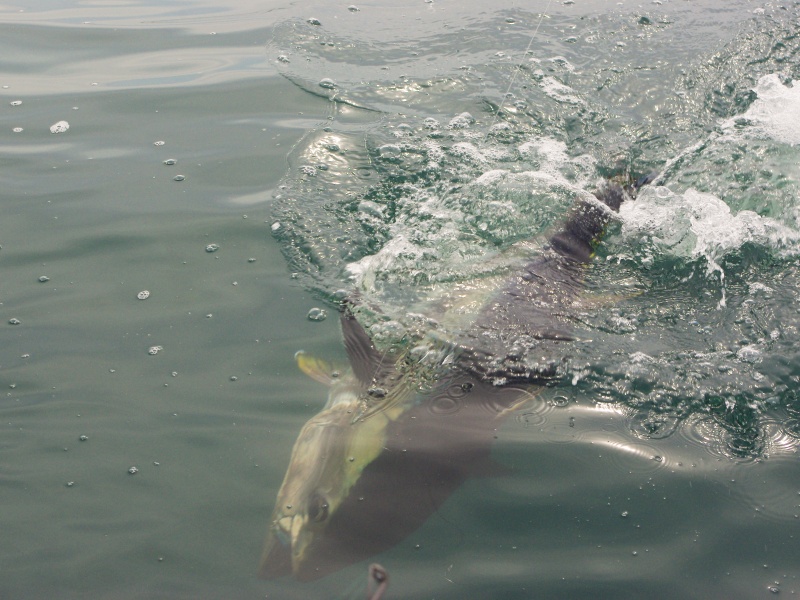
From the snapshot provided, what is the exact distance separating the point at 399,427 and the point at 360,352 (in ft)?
1.68

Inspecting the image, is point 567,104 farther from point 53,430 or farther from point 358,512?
point 53,430

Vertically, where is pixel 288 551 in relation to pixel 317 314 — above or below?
below

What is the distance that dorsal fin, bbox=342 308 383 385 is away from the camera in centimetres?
348

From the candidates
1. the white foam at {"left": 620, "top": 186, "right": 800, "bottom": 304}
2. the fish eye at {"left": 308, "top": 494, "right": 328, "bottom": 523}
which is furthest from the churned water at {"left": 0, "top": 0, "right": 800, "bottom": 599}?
the fish eye at {"left": 308, "top": 494, "right": 328, "bottom": 523}

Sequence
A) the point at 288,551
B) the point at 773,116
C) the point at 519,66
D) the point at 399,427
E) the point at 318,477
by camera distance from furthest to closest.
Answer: the point at 519,66
the point at 773,116
the point at 399,427
the point at 318,477
the point at 288,551

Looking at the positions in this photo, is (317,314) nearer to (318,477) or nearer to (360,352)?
(360,352)

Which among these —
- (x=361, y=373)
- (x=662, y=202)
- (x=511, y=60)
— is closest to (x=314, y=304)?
(x=361, y=373)

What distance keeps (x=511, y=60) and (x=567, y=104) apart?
85cm

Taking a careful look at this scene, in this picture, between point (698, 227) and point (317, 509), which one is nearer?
point (317, 509)

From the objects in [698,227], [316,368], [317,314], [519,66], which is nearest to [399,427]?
[316,368]

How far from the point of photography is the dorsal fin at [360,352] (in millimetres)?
3479

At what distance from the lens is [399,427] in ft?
10.5

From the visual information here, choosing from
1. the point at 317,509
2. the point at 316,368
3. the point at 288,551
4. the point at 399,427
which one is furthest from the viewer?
the point at 316,368

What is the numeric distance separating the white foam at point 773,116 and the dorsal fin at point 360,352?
3341mm
